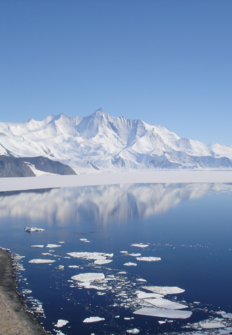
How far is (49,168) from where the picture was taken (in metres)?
110

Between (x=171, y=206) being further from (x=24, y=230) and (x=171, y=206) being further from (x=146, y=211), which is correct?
(x=24, y=230)

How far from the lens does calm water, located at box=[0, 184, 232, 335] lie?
29.6ft

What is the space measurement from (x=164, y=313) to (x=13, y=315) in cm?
451

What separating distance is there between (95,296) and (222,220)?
1492 centimetres

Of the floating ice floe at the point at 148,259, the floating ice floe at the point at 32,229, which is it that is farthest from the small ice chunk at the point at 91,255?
the floating ice floe at the point at 32,229

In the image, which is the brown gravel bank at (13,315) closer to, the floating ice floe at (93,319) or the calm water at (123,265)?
the calm water at (123,265)

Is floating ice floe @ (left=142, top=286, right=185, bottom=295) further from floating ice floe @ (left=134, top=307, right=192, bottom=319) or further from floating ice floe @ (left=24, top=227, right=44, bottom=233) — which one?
floating ice floe @ (left=24, top=227, right=44, bottom=233)

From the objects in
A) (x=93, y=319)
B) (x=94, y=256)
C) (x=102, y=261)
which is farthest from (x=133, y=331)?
(x=94, y=256)

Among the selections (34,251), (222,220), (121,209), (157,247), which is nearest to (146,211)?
(121,209)

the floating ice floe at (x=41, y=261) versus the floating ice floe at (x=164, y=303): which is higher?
the floating ice floe at (x=41, y=261)

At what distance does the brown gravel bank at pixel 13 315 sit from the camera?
8219mm

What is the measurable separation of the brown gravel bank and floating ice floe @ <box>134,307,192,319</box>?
120 inches

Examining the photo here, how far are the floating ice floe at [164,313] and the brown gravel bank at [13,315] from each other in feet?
9.99

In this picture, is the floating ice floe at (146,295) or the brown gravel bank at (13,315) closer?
the brown gravel bank at (13,315)
